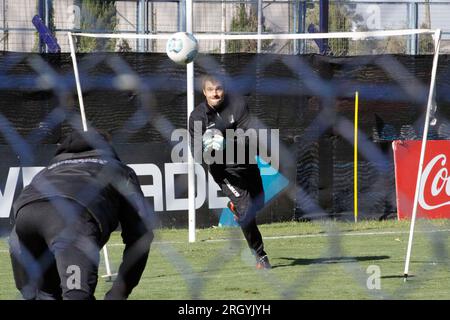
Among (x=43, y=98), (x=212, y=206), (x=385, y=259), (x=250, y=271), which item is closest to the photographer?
(x=250, y=271)

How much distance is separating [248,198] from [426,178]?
4.23 meters

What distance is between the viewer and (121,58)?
11.0m

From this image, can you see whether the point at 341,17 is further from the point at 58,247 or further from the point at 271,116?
the point at 58,247

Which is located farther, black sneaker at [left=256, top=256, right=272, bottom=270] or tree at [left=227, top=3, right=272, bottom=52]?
tree at [left=227, top=3, right=272, bottom=52]

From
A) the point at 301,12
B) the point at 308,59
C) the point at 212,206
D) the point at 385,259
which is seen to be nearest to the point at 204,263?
the point at 385,259

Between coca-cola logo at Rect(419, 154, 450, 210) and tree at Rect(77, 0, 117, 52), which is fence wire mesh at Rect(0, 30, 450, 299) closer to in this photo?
coca-cola logo at Rect(419, 154, 450, 210)

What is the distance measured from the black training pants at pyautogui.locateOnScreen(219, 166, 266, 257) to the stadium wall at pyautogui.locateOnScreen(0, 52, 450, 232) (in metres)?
2.86

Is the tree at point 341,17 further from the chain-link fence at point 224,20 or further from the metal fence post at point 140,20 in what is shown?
the metal fence post at point 140,20

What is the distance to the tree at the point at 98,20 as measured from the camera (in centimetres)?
1541

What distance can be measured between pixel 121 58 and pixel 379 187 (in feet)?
11.3

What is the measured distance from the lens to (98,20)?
51.8ft

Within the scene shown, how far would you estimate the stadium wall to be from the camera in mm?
10805

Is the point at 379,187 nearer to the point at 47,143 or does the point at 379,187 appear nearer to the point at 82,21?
A: the point at 47,143

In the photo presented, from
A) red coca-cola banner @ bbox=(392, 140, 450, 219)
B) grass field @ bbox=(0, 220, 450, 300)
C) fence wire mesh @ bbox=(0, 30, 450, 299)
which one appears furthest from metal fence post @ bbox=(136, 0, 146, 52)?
red coca-cola banner @ bbox=(392, 140, 450, 219)
